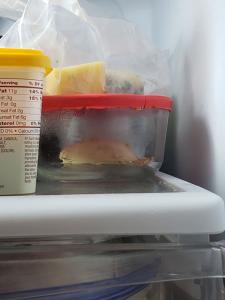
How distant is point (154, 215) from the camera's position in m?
0.53

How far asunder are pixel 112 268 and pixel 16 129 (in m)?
0.20

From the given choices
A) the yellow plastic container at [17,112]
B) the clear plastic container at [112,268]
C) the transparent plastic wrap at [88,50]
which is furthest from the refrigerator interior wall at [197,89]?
the yellow plastic container at [17,112]

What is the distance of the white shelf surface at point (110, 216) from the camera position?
1.68 ft

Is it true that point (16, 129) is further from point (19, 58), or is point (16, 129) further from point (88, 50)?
point (88, 50)

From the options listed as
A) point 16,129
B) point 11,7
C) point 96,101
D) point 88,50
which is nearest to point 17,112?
point 16,129

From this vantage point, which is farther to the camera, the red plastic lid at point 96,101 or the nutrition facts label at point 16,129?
the red plastic lid at point 96,101

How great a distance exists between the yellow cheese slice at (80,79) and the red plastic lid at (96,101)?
0.03 metres

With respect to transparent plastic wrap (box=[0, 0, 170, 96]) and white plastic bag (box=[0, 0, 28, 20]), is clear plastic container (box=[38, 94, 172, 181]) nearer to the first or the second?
transparent plastic wrap (box=[0, 0, 170, 96])

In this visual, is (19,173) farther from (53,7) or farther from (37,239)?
(53,7)

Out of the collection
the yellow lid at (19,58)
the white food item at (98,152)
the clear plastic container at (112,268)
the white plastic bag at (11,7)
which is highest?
the white plastic bag at (11,7)

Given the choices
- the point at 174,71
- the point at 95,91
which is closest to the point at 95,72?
the point at 95,91

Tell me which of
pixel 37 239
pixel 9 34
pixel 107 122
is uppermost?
pixel 9 34

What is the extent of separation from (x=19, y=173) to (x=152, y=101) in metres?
0.25

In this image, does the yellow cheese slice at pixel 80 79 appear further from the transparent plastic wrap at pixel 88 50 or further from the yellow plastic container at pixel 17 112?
the yellow plastic container at pixel 17 112
